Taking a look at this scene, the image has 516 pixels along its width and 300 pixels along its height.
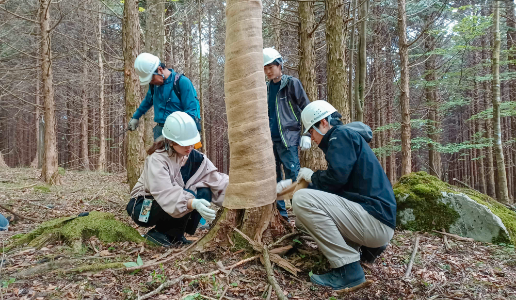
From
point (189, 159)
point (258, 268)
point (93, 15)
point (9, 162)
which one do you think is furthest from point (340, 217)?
point (9, 162)

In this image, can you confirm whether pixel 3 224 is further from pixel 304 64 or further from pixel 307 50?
pixel 307 50

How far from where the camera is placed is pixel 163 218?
3.09 metres

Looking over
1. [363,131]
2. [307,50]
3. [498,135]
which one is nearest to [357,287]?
[363,131]

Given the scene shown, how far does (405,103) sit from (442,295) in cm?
753

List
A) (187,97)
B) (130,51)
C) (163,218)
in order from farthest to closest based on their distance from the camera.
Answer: (130,51) < (187,97) < (163,218)

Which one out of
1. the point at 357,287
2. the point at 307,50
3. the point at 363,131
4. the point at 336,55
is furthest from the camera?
the point at 307,50

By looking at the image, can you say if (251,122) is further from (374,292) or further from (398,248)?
(398,248)

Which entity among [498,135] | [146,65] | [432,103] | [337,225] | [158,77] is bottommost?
[337,225]

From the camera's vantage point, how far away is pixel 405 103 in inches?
349

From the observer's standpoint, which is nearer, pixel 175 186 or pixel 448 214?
pixel 175 186

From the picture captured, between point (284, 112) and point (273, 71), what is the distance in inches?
21.8

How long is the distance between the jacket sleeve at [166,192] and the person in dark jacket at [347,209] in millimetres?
1052

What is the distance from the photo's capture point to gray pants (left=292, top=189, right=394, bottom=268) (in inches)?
92.9

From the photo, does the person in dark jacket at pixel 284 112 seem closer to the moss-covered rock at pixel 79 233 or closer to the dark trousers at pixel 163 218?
the dark trousers at pixel 163 218
